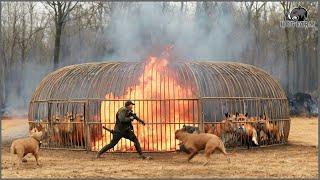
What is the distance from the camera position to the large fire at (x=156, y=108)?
18.2 metres

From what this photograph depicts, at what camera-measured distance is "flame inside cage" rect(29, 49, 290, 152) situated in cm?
1834

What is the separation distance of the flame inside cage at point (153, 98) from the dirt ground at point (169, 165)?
964 mm

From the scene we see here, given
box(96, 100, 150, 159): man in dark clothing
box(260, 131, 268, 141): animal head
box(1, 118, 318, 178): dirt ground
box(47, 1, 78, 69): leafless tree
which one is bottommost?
box(1, 118, 318, 178): dirt ground

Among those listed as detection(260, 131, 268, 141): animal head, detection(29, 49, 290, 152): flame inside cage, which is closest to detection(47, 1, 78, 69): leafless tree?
detection(29, 49, 290, 152): flame inside cage

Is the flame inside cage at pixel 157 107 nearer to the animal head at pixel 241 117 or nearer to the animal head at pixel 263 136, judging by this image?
the animal head at pixel 241 117

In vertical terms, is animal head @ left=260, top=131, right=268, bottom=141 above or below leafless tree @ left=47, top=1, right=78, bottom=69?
below

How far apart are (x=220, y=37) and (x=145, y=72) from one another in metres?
22.7

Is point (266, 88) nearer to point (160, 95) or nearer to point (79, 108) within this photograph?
point (160, 95)

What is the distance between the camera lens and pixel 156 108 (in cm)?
1844

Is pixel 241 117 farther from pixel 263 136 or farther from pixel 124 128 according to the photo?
pixel 124 128

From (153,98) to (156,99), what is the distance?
0.59 meters

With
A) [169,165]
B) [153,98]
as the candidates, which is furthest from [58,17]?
[169,165]

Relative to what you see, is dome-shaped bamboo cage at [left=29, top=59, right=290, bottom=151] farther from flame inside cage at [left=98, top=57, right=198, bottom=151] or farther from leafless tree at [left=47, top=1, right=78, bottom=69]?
leafless tree at [left=47, top=1, right=78, bottom=69]

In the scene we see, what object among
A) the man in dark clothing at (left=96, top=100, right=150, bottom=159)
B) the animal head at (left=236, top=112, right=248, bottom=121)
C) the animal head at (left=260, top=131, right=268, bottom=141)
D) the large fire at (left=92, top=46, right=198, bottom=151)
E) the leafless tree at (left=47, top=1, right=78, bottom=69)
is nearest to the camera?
the man in dark clothing at (left=96, top=100, right=150, bottom=159)
